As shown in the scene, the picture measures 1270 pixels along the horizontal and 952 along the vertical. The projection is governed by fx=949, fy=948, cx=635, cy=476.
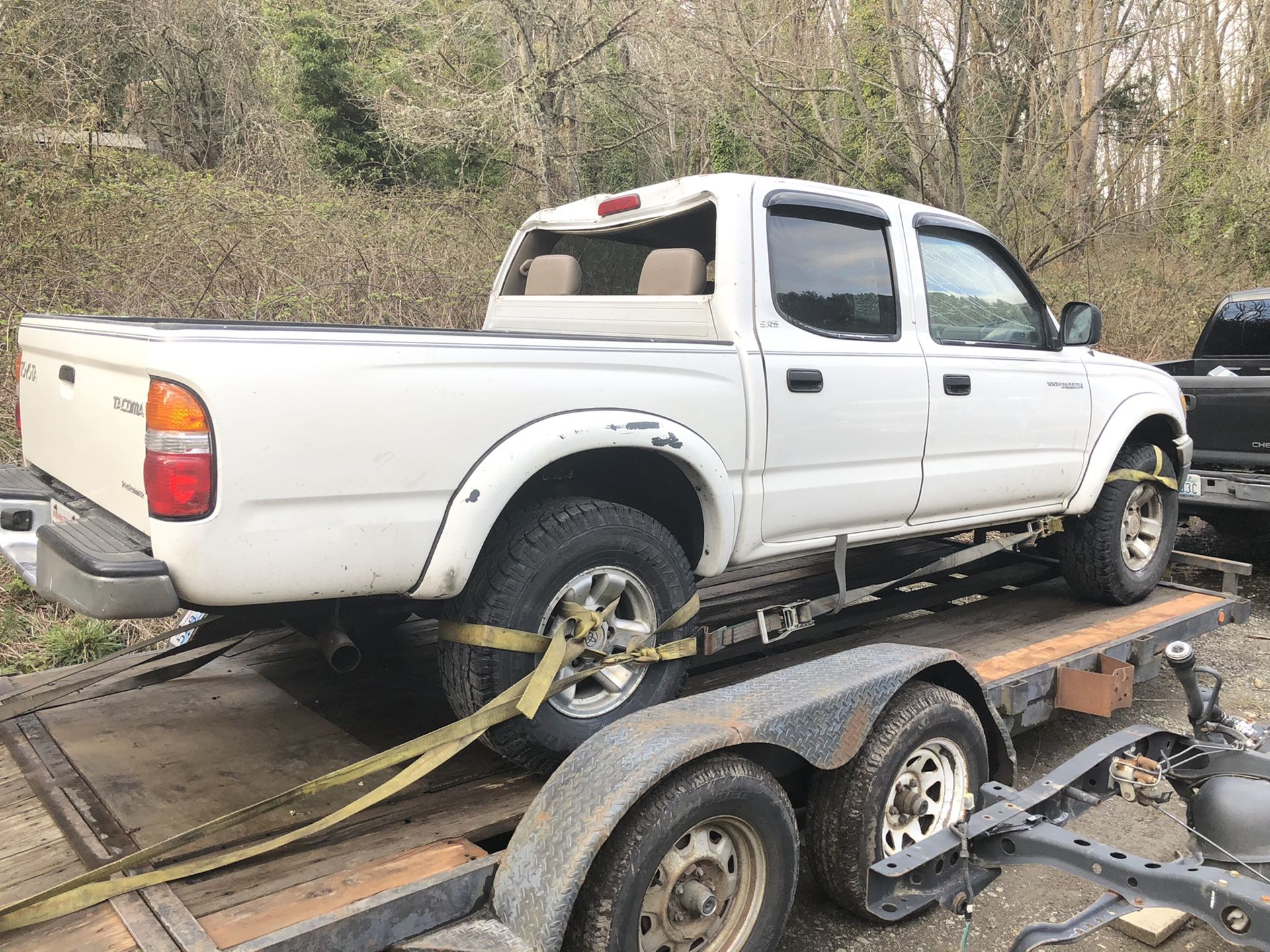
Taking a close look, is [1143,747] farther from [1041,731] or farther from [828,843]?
[1041,731]

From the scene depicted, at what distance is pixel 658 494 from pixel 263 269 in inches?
259

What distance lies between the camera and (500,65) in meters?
12.2

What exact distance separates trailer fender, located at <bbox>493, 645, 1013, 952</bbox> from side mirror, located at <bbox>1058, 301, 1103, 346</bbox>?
221 centimetres

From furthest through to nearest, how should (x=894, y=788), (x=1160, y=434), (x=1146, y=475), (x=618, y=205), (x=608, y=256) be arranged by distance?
(x=1160, y=434)
(x=1146, y=475)
(x=608, y=256)
(x=618, y=205)
(x=894, y=788)

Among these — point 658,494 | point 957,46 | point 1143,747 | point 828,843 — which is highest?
point 957,46

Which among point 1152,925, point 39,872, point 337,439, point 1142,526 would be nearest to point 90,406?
point 337,439

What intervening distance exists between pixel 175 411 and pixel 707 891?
1742 mm

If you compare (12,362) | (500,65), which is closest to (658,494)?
(12,362)

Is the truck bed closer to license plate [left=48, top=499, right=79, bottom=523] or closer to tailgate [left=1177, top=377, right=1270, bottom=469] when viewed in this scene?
tailgate [left=1177, top=377, right=1270, bottom=469]

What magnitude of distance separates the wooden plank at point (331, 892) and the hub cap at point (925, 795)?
4.31ft

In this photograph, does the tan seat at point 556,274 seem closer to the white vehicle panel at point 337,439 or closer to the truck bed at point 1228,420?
the white vehicle panel at point 337,439

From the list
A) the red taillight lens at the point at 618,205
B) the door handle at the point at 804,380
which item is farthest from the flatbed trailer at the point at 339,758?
the red taillight lens at the point at 618,205

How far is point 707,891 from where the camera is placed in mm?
2377

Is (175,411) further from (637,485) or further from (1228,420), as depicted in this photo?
(1228,420)
